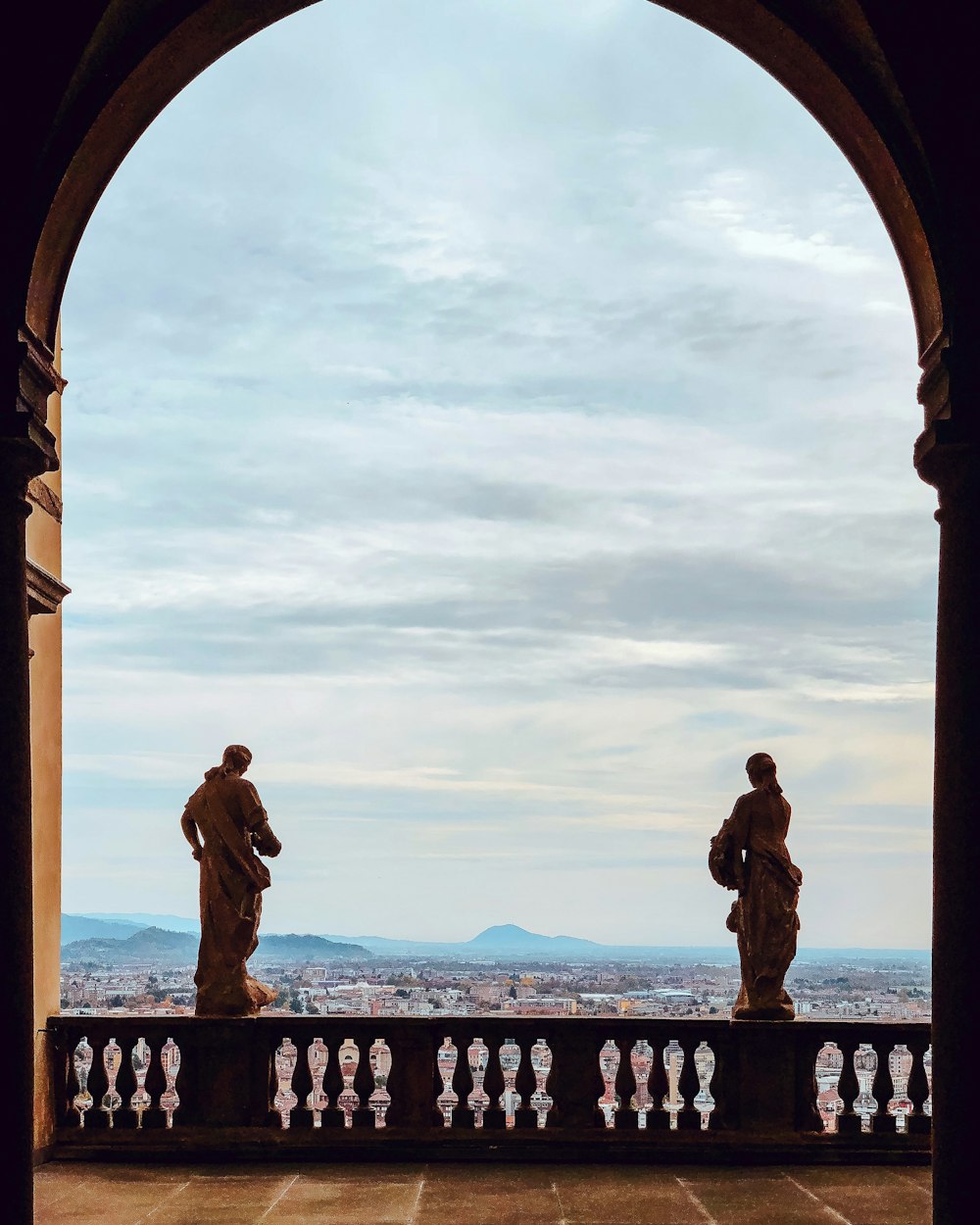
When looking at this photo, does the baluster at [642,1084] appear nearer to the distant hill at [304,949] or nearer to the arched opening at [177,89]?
the distant hill at [304,949]

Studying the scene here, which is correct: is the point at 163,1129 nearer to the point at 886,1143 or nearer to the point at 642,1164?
the point at 642,1164

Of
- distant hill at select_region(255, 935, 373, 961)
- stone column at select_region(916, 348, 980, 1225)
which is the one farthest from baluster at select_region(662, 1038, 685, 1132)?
distant hill at select_region(255, 935, 373, 961)

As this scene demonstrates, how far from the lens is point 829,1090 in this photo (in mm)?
7840

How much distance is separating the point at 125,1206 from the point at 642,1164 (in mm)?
2657

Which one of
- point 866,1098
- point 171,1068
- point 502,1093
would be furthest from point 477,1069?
point 866,1098

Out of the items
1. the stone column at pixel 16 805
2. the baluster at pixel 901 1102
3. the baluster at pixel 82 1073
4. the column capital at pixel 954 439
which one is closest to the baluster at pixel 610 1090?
the baluster at pixel 901 1102

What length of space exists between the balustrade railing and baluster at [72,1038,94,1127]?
8 centimetres

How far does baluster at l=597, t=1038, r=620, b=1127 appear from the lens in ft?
25.6

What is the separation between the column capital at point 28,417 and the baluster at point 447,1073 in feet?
13.8

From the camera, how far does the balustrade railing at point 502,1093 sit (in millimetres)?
7648

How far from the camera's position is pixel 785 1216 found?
634 centimetres

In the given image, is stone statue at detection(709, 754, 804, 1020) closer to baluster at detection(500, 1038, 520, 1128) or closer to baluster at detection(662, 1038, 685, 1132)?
baluster at detection(662, 1038, 685, 1132)

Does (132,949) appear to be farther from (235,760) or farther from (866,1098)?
(866,1098)

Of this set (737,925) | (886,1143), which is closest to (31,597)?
(737,925)
